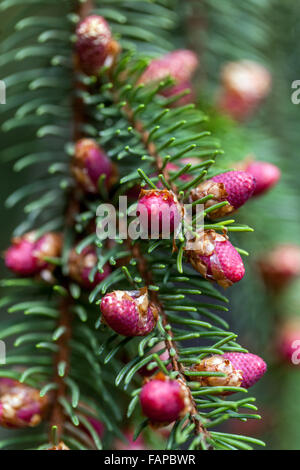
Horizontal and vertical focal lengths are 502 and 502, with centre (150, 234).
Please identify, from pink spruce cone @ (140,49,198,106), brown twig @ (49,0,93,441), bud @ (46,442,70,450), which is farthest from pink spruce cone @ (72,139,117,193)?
bud @ (46,442,70,450)

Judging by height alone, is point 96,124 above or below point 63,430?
above

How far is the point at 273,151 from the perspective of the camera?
0.82 m

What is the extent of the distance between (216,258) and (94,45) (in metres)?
0.30

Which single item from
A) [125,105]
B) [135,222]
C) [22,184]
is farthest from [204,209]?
[22,184]

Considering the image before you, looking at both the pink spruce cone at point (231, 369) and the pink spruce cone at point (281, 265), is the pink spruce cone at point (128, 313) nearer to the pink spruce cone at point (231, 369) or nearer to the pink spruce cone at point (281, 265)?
the pink spruce cone at point (231, 369)

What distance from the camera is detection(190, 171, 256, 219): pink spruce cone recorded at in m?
0.47

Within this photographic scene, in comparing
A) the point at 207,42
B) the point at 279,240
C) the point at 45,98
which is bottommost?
the point at 279,240

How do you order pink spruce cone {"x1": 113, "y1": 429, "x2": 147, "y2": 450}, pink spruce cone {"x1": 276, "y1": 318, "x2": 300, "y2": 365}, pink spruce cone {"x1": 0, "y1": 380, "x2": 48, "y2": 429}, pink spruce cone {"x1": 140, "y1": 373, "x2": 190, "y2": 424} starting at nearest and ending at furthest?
pink spruce cone {"x1": 140, "y1": 373, "x2": 190, "y2": 424}, pink spruce cone {"x1": 0, "y1": 380, "x2": 48, "y2": 429}, pink spruce cone {"x1": 113, "y1": 429, "x2": 147, "y2": 450}, pink spruce cone {"x1": 276, "y1": 318, "x2": 300, "y2": 365}

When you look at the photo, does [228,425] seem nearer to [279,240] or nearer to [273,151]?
[279,240]

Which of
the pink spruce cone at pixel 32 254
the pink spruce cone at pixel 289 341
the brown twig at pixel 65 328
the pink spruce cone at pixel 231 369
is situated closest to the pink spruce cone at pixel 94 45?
the brown twig at pixel 65 328

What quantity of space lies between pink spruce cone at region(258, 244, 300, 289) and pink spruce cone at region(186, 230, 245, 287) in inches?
13.1

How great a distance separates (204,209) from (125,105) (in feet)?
0.62

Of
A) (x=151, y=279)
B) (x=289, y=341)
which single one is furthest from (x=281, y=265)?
(x=151, y=279)

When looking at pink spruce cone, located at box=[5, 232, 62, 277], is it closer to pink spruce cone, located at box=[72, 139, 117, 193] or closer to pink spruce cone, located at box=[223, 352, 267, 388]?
pink spruce cone, located at box=[72, 139, 117, 193]
